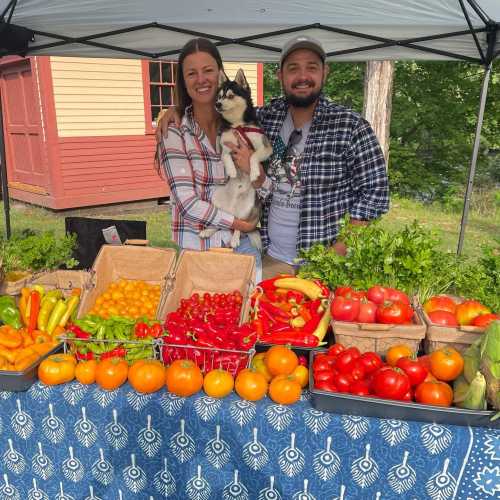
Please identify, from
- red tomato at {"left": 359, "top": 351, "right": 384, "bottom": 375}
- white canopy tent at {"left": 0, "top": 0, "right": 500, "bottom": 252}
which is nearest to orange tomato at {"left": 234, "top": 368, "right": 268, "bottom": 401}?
red tomato at {"left": 359, "top": 351, "right": 384, "bottom": 375}

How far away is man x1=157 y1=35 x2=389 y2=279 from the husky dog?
79mm

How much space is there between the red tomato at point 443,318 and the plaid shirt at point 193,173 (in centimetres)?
157

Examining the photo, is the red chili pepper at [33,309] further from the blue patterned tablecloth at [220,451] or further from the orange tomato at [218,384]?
the orange tomato at [218,384]

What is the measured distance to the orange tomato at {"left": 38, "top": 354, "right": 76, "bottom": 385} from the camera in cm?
203

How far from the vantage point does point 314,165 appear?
11.2 ft

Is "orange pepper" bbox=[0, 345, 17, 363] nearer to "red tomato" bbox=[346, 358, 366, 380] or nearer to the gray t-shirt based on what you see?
"red tomato" bbox=[346, 358, 366, 380]

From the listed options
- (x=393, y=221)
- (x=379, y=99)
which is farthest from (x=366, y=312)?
(x=393, y=221)

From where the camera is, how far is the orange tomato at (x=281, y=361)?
2035mm

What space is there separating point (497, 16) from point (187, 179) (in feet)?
10.2

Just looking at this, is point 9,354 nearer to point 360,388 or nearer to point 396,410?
point 360,388

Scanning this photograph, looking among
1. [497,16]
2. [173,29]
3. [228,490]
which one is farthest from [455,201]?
[228,490]

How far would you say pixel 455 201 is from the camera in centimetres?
1470

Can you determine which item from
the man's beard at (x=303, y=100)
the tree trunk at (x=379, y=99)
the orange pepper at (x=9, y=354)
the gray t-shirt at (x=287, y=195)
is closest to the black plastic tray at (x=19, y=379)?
the orange pepper at (x=9, y=354)

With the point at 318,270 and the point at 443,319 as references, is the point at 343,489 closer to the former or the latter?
the point at 443,319
